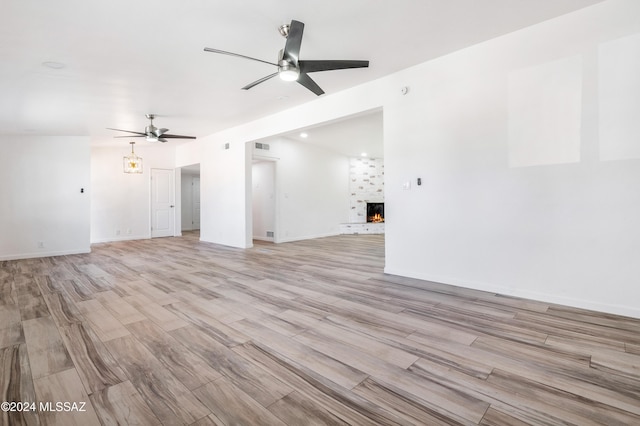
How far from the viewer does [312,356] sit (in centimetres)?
203

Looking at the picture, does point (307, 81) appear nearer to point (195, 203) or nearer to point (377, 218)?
point (377, 218)

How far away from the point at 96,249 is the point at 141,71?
212 inches

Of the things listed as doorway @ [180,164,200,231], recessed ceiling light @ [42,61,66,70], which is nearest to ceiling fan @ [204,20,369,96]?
recessed ceiling light @ [42,61,66,70]

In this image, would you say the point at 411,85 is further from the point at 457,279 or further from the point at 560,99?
the point at 457,279

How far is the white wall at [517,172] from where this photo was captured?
265cm

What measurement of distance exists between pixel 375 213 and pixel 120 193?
8.05m

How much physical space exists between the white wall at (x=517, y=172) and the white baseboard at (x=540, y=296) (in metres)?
0.01

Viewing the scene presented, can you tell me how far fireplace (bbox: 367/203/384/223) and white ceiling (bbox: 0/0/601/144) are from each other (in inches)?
237

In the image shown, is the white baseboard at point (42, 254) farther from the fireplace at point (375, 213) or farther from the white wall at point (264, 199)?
the fireplace at point (375, 213)

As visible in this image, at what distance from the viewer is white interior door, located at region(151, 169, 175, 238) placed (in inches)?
359

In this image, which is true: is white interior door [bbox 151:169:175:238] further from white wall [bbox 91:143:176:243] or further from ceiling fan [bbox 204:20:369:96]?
ceiling fan [bbox 204:20:369:96]

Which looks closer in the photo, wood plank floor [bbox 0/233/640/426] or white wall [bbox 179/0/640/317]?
wood plank floor [bbox 0/233/640/426]

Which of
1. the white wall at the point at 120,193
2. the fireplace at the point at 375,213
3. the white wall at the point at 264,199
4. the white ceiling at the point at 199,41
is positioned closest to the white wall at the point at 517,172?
the white ceiling at the point at 199,41

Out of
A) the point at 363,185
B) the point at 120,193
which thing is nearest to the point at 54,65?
the point at 120,193
